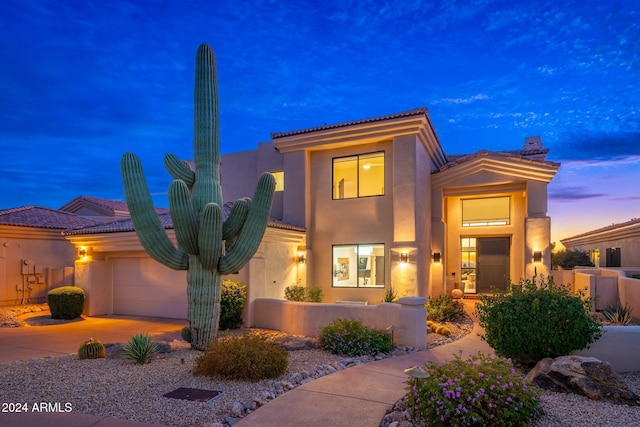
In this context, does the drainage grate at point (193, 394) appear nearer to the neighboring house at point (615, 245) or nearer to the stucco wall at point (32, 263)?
the stucco wall at point (32, 263)

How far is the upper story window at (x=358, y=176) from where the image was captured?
47.4ft

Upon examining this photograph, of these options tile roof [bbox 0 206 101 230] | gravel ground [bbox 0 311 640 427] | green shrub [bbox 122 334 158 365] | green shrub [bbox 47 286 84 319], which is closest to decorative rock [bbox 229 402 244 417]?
gravel ground [bbox 0 311 640 427]

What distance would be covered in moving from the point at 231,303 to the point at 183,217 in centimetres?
419

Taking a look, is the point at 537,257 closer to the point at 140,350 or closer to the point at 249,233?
the point at 249,233

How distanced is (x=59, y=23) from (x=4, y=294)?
1083cm

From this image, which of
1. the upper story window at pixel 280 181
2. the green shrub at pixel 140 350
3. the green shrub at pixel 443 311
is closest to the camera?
the green shrub at pixel 140 350

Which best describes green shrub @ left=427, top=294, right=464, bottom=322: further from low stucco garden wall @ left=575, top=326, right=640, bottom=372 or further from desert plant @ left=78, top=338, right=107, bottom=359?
desert plant @ left=78, top=338, right=107, bottom=359

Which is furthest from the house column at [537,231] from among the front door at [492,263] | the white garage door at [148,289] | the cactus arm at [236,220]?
the white garage door at [148,289]

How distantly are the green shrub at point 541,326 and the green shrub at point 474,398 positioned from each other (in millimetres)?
1716

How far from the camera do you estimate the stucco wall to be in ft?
50.9

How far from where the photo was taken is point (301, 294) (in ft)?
43.4

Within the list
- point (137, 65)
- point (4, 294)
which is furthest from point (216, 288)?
point (137, 65)

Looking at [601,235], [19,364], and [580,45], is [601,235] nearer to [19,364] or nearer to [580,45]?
[580,45]

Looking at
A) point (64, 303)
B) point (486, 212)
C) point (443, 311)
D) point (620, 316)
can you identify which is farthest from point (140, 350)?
point (486, 212)
